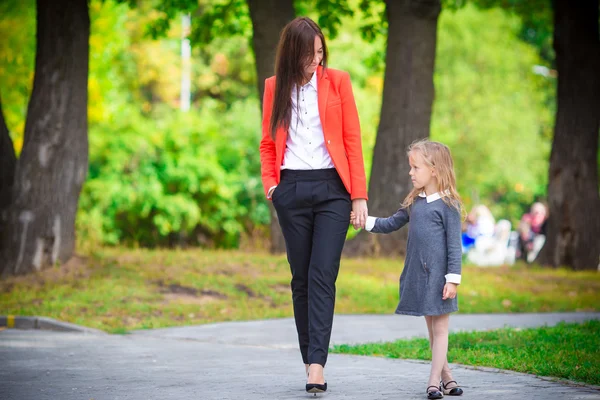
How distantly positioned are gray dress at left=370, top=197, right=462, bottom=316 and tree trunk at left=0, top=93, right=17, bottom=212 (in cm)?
853

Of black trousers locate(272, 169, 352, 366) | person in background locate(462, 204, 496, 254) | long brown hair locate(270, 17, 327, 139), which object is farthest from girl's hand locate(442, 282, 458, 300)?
person in background locate(462, 204, 496, 254)

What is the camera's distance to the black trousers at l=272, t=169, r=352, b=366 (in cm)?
591

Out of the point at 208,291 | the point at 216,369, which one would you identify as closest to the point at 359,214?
the point at 216,369

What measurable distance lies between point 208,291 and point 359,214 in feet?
22.2

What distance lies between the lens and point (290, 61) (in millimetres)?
5969

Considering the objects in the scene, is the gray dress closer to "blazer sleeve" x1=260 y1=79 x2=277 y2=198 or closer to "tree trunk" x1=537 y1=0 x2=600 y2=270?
"blazer sleeve" x1=260 y1=79 x2=277 y2=198

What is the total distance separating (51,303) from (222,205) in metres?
9.43

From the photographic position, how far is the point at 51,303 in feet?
37.4

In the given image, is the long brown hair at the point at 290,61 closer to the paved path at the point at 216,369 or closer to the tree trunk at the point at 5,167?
the paved path at the point at 216,369

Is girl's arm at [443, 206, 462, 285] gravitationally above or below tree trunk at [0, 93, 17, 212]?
below

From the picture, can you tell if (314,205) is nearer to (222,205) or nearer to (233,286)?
(233,286)

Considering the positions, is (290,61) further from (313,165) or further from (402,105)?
(402,105)

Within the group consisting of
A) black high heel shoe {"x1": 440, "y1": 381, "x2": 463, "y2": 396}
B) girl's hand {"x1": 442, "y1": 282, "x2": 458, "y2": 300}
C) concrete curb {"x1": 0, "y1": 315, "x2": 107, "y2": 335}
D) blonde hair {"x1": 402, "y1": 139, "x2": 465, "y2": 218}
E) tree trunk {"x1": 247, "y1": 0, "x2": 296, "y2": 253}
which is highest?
tree trunk {"x1": 247, "y1": 0, "x2": 296, "y2": 253}

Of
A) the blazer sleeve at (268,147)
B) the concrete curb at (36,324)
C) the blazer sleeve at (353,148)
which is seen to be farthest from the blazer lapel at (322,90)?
the concrete curb at (36,324)
